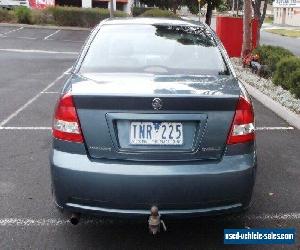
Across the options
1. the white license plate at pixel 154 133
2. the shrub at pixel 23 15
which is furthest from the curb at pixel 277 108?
the shrub at pixel 23 15

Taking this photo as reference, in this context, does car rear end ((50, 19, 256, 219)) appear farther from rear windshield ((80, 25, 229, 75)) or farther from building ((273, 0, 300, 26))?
building ((273, 0, 300, 26))

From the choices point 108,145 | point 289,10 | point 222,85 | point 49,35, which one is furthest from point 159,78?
point 289,10

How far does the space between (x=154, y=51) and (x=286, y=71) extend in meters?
5.79

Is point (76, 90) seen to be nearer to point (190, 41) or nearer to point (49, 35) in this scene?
point (190, 41)

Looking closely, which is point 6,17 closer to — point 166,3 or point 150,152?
point 166,3

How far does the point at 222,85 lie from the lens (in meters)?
3.55

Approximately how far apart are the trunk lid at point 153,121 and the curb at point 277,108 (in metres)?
4.48

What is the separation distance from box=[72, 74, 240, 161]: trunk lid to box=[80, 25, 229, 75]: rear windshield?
70 centimetres

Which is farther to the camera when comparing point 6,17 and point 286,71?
point 6,17

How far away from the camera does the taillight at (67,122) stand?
3.28 metres

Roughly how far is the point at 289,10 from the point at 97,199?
71.6 metres

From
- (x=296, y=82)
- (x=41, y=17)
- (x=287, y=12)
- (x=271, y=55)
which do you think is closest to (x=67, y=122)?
(x=296, y=82)

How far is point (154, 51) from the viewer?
4262mm

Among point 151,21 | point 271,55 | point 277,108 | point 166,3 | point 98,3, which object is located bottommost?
point 277,108
